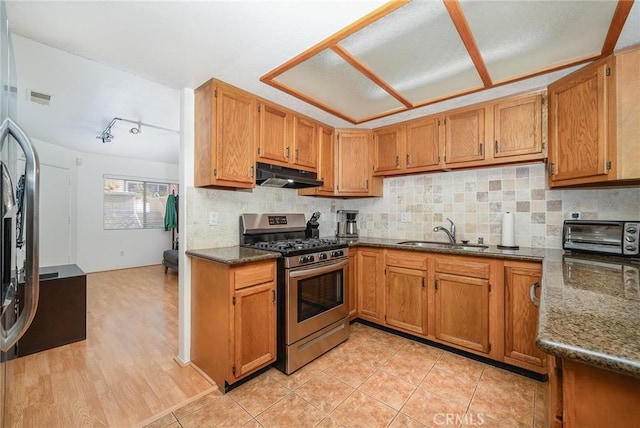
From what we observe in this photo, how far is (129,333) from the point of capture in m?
2.69

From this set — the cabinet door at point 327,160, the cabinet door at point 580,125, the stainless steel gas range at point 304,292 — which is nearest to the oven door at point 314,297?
the stainless steel gas range at point 304,292

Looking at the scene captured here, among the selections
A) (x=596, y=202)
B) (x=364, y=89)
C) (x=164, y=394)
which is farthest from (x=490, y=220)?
(x=164, y=394)

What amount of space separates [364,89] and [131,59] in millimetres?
1672

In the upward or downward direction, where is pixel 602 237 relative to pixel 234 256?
upward

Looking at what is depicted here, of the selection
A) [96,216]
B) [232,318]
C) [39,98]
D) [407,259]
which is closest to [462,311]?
[407,259]

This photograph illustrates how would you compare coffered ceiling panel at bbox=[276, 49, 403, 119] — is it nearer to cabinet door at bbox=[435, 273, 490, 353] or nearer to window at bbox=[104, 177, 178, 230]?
cabinet door at bbox=[435, 273, 490, 353]

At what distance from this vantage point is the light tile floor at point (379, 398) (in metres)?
1.55

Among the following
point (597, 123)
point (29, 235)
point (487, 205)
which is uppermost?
point (597, 123)

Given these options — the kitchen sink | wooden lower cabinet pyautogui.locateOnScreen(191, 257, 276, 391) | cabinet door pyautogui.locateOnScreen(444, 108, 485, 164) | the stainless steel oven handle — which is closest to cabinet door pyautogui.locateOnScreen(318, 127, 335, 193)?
the kitchen sink

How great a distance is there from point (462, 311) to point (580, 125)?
1589 mm

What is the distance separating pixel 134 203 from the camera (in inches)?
230

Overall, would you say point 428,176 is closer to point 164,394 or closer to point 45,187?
point 164,394

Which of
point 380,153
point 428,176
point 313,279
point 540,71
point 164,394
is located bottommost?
point 164,394

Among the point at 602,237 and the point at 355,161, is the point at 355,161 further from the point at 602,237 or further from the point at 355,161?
the point at 602,237
